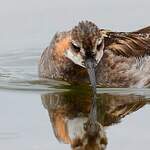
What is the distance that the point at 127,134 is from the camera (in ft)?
44.0

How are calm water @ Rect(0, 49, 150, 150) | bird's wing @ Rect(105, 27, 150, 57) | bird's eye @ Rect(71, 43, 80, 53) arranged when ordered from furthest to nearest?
bird's wing @ Rect(105, 27, 150, 57) → bird's eye @ Rect(71, 43, 80, 53) → calm water @ Rect(0, 49, 150, 150)

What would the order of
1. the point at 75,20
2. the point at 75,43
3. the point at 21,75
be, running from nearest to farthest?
the point at 75,43 → the point at 21,75 → the point at 75,20

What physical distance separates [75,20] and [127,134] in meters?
6.72

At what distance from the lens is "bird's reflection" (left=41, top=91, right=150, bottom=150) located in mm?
13477

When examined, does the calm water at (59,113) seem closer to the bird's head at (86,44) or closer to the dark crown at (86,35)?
the bird's head at (86,44)

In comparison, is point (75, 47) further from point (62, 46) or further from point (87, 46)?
point (62, 46)

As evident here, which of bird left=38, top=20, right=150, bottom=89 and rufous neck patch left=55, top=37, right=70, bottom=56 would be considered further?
rufous neck patch left=55, top=37, right=70, bottom=56

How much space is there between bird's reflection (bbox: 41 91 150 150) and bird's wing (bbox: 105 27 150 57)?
38.9 inches

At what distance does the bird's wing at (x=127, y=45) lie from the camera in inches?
656

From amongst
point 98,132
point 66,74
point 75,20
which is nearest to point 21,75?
point 66,74

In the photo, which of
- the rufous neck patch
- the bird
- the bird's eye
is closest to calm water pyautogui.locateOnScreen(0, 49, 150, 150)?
the bird

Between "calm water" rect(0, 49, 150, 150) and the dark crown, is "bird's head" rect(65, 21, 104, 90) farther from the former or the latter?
"calm water" rect(0, 49, 150, 150)

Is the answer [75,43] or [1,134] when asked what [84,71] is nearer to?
[75,43]

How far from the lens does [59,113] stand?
14.8 m
